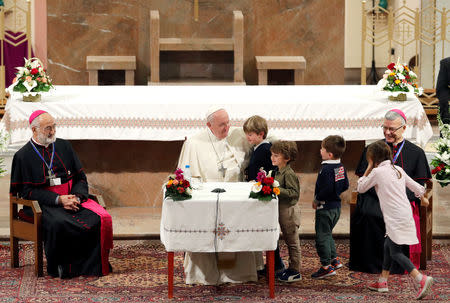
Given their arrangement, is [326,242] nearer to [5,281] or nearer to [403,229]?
[403,229]

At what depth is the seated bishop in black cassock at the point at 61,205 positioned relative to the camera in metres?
7.27

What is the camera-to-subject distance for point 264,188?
6555mm

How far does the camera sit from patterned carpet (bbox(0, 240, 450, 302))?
22.0ft

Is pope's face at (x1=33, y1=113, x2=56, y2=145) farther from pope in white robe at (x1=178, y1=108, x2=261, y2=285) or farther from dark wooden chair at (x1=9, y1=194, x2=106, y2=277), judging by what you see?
pope in white robe at (x1=178, y1=108, x2=261, y2=285)

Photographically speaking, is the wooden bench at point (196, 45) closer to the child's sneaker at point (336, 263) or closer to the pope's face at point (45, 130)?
the pope's face at point (45, 130)

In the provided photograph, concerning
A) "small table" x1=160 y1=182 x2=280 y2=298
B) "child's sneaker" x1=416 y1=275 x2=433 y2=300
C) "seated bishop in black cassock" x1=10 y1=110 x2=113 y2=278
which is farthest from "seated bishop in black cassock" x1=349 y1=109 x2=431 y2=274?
"seated bishop in black cassock" x1=10 y1=110 x2=113 y2=278

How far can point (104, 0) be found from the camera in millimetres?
11844

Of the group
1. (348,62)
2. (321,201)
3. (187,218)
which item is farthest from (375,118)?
(348,62)

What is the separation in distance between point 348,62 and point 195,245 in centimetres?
1171

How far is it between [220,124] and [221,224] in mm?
982

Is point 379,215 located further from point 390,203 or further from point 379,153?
point 379,153

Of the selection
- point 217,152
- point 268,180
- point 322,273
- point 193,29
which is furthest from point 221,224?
point 193,29

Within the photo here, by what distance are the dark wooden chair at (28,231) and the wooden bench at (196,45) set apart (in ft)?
13.0

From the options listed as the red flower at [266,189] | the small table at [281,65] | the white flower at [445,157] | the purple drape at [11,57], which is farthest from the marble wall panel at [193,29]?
the red flower at [266,189]
